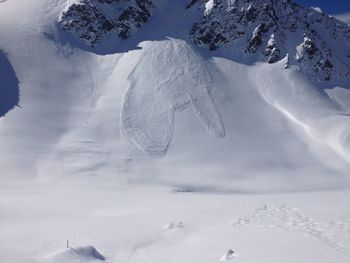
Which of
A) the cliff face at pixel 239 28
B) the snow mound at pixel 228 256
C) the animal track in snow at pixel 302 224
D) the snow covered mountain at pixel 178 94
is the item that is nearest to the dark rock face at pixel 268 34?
the cliff face at pixel 239 28

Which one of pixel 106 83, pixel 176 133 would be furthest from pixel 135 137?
pixel 106 83

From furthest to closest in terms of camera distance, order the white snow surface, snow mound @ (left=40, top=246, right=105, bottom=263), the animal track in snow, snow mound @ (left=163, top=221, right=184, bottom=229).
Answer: snow mound @ (left=163, top=221, right=184, bottom=229)
the white snow surface
the animal track in snow
snow mound @ (left=40, top=246, right=105, bottom=263)

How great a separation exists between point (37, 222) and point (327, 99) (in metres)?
37.5

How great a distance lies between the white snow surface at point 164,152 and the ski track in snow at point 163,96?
15cm

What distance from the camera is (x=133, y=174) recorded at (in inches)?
1300

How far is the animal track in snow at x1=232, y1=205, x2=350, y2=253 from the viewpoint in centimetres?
1499

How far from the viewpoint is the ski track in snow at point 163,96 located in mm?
38344

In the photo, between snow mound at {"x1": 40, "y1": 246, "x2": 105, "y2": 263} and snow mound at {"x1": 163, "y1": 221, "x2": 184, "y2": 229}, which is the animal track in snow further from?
snow mound at {"x1": 40, "y1": 246, "x2": 105, "y2": 263}

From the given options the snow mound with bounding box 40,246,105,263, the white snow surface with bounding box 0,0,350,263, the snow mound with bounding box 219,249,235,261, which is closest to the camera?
the snow mound with bounding box 40,246,105,263

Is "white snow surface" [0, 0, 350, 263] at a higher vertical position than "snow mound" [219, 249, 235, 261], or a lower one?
lower

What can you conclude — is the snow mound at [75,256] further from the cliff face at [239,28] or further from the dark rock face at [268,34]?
the dark rock face at [268,34]

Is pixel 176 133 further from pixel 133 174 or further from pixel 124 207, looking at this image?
pixel 124 207

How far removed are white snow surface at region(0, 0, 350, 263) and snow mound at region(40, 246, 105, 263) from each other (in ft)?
0.20

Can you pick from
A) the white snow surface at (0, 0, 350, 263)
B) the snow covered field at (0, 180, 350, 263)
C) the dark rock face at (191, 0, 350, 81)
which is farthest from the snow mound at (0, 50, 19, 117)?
the dark rock face at (191, 0, 350, 81)
